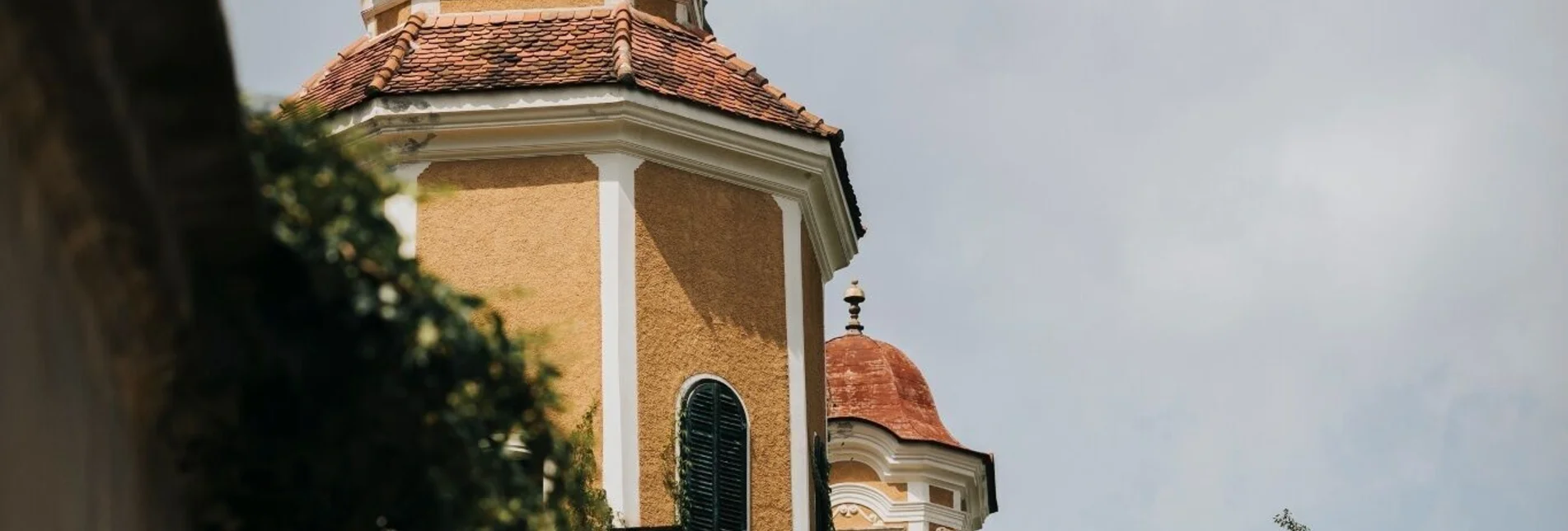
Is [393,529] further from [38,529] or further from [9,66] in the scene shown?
[9,66]

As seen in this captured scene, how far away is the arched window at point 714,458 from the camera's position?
18.5 meters

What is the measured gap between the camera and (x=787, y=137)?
19828 millimetres

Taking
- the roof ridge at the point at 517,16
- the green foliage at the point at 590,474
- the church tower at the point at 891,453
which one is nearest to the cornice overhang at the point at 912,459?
the church tower at the point at 891,453

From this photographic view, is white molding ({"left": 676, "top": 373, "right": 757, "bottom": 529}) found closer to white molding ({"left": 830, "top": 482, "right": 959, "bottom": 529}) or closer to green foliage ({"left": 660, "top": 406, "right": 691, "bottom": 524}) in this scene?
green foliage ({"left": 660, "top": 406, "right": 691, "bottom": 524})

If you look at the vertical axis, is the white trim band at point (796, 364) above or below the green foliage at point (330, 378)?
above

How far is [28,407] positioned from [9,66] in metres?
0.73

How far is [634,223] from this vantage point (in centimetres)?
1916

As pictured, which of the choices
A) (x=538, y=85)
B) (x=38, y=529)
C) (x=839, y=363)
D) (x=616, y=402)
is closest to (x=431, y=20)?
(x=538, y=85)

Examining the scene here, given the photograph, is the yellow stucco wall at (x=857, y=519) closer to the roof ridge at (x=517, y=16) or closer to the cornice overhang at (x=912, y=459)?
the cornice overhang at (x=912, y=459)

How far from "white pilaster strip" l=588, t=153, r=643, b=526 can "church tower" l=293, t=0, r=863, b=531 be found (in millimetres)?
15

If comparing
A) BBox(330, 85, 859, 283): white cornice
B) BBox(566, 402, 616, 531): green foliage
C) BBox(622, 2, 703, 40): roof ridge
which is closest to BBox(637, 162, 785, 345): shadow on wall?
BBox(330, 85, 859, 283): white cornice

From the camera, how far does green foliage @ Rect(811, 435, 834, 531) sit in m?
19.7

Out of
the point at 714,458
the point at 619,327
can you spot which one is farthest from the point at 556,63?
the point at 714,458

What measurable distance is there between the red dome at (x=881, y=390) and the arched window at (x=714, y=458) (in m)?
10.2
